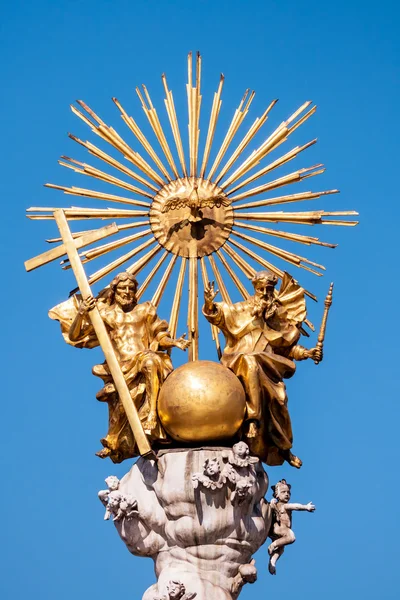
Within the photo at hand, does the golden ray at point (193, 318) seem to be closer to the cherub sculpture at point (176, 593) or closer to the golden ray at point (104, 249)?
the golden ray at point (104, 249)

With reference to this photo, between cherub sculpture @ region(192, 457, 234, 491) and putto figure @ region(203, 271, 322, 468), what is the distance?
619 millimetres

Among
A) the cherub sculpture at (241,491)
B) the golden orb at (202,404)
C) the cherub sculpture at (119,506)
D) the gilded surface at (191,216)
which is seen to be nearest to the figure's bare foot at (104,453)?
the cherub sculpture at (119,506)

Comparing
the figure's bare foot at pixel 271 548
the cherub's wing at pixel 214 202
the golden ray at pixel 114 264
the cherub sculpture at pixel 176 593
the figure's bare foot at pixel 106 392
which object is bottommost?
the cherub sculpture at pixel 176 593

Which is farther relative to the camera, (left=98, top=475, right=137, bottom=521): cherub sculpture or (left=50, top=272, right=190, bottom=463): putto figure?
(left=50, top=272, right=190, bottom=463): putto figure

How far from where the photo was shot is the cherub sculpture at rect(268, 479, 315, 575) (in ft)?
54.0

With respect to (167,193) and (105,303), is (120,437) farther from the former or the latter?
(167,193)

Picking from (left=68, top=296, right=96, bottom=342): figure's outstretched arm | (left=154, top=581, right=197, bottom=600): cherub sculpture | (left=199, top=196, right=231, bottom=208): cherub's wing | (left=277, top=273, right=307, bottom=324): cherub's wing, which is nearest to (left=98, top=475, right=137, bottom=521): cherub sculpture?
(left=154, top=581, right=197, bottom=600): cherub sculpture

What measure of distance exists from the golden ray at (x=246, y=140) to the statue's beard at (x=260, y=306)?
1398mm

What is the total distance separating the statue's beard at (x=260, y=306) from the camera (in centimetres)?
1680

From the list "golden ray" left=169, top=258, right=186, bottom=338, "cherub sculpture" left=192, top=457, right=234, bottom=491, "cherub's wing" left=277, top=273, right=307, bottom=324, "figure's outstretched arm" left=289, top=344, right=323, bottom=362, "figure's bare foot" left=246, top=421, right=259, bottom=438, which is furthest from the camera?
"golden ray" left=169, top=258, right=186, bottom=338

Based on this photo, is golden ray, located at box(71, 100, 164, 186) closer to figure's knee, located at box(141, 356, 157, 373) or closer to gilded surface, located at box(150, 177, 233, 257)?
gilded surface, located at box(150, 177, 233, 257)

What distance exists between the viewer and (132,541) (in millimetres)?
16141

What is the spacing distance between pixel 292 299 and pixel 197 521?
2594 millimetres

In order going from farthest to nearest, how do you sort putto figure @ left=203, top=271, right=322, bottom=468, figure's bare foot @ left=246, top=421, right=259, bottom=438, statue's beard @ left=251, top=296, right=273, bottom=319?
statue's beard @ left=251, top=296, right=273, bottom=319, putto figure @ left=203, top=271, right=322, bottom=468, figure's bare foot @ left=246, top=421, right=259, bottom=438
